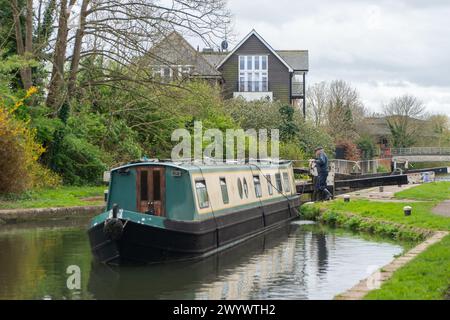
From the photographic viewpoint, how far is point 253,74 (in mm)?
52125

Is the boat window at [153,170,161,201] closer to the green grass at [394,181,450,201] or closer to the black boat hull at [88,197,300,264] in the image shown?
the black boat hull at [88,197,300,264]

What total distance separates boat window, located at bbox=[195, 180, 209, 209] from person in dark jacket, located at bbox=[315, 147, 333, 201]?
8.68m

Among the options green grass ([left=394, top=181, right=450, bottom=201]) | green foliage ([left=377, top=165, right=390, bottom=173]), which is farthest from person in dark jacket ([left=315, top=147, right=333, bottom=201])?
green foliage ([left=377, top=165, right=390, bottom=173])

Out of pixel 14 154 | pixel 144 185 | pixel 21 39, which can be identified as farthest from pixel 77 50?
pixel 144 185

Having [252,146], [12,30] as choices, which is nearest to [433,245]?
→ [12,30]

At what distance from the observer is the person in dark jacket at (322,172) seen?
80.0ft

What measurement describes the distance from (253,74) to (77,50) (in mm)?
25061

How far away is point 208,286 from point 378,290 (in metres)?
3.55

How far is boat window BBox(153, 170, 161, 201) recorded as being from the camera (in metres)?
15.3

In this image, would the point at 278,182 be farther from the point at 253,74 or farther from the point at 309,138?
the point at 253,74

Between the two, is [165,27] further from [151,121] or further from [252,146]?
[252,146]

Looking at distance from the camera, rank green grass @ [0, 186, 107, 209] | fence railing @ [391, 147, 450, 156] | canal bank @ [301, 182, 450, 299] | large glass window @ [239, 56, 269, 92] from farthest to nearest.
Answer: fence railing @ [391, 147, 450, 156], large glass window @ [239, 56, 269, 92], green grass @ [0, 186, 107, 209], canal bank @ [301, 182, 450, 299]

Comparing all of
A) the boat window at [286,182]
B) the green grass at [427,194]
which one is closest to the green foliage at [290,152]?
the green grass at [427,194]
